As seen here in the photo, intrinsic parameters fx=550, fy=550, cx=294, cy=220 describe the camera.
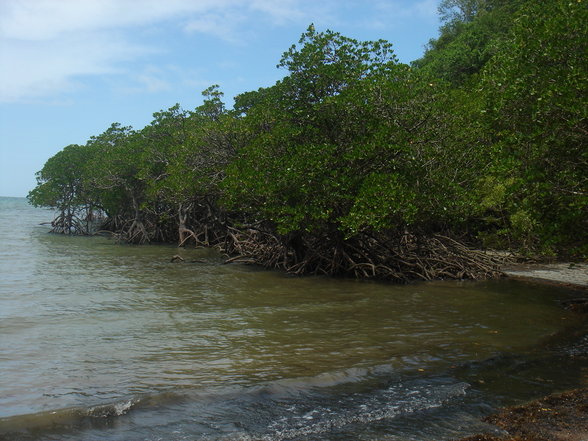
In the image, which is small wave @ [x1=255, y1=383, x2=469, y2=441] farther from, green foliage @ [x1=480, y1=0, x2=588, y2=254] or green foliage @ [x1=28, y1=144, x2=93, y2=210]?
green foliage @ [x1=28, y1=144, x2=93, y2=210]

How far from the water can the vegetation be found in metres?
1.68

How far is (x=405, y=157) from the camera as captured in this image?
1371 cm

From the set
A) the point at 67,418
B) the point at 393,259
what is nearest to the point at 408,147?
the point at 393,259

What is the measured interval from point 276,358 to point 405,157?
25.1 ft

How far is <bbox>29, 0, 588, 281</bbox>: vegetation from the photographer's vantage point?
29.1ft

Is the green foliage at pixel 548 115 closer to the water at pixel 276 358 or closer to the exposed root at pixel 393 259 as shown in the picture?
the water at pixel 276 358

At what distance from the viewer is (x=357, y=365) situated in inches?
283

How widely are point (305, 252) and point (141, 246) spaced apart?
12.7m

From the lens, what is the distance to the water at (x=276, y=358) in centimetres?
532

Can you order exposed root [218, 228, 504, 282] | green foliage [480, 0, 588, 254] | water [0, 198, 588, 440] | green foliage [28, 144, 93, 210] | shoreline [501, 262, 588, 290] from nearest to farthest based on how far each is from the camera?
water [0, 198, 588, 440], green foliage [480, 0, 588, 254], shoreline [501, 262, 588, 290], exposed root [218, 228, 504, 282], green foliage [28, 144, 93, 210]

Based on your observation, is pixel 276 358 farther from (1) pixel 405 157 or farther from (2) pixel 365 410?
(1) pixel 405 157

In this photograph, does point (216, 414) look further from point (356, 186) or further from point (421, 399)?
point (356, 186)

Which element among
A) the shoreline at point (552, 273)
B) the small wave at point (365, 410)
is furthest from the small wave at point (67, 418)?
the shoreline at point (552, 273)

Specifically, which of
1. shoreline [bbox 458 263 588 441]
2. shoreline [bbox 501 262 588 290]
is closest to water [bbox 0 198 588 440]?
shoreline [bbox 458 263 588 441]
